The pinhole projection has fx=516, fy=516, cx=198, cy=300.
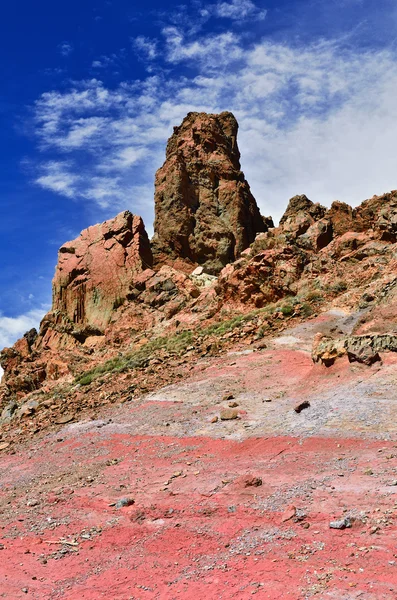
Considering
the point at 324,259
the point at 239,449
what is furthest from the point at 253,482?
the point at 324,259

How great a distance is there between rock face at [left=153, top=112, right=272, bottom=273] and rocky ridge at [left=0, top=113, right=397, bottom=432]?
12 cm

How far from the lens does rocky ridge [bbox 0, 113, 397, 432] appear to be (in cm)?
2175

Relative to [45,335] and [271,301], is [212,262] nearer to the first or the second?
[45,335]

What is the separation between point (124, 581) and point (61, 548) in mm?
1807

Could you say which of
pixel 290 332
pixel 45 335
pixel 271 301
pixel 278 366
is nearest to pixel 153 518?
pixel 278 366

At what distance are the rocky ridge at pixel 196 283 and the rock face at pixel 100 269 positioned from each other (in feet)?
0.37

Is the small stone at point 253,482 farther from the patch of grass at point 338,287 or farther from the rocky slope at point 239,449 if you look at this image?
the patch of grass at point 338,287

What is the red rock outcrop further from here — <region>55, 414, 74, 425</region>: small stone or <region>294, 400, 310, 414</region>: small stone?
<region>55, 414, 74, 425</region>: small stone

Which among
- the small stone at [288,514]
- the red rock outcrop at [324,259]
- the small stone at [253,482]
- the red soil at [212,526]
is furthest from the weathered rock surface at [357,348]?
the red rock outcrop at [324,259]

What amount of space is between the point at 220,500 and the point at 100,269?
1400 inches

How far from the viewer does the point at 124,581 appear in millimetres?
6719

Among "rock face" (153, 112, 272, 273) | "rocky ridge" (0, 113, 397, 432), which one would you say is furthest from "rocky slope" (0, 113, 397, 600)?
"rock face" (153, 112, 272, 273)

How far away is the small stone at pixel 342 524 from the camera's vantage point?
668cm

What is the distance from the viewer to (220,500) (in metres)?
8.63
